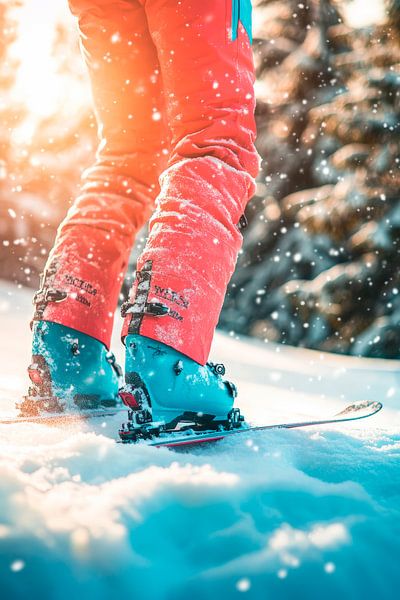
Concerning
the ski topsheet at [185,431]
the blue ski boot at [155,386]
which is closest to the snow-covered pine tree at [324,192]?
the ski topsheet at [185,431]

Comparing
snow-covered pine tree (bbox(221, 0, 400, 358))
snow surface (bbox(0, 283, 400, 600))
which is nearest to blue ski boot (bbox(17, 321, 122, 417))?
snow surface (bbox(0, 283, 400, 600))

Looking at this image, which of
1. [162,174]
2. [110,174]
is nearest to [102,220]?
[110,174]

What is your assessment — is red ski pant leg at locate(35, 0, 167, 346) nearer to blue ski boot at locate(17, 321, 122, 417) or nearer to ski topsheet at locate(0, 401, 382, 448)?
blue ski boot at locate(17, 321, 122, 417)

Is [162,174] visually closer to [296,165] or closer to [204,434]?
[204,434]

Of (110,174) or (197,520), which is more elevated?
(110,174)

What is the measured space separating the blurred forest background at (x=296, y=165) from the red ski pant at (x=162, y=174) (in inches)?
133

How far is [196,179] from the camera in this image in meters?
1.18

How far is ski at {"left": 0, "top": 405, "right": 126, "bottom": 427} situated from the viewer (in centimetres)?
126

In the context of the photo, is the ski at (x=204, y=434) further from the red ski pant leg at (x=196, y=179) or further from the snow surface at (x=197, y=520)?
the red ski pant leg at (x=196, y=179)

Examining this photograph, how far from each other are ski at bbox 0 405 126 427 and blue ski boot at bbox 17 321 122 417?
0.09 feet

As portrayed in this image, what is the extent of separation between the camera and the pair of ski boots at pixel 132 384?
1.11 metres

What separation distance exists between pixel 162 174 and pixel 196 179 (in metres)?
0.12

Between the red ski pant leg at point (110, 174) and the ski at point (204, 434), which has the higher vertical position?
the red ski pant leg at point (110, 174)

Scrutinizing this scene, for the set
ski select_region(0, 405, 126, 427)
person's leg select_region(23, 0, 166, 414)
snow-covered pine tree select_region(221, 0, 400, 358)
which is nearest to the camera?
ski select_region(0, 405, 126, 427)
